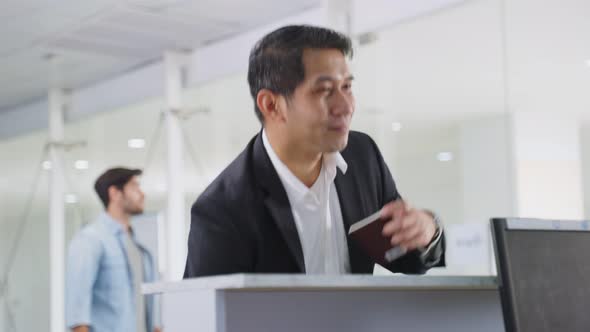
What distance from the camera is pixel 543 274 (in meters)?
1.45

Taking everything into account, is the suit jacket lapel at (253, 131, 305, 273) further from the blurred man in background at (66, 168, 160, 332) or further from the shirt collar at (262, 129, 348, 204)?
the blurred man in background at (66, 168, 160, 332)

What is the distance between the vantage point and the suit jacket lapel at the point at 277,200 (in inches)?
70.5

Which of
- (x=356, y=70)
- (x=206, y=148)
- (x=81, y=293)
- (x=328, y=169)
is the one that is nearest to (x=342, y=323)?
(x=328, y=169)

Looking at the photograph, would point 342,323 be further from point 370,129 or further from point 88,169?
point 88,169

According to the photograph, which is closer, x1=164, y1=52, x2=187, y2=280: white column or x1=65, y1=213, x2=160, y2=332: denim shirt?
x1=65, y1=213, x2=160, y2=332: denim shirt

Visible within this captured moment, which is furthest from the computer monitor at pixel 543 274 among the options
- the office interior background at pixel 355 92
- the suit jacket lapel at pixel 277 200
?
the office interior background at pixel 355 92

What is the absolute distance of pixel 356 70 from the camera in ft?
20.2

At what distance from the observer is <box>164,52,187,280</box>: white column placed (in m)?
7.64

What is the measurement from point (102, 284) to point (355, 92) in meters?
1.92

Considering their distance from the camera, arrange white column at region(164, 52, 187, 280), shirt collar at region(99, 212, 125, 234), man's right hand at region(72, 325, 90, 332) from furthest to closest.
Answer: white column at region(164, 52, 187, 280) < shirt collar at region(99, 212, 125, 234) < man's right hand at region(72, 325, 90, 332)

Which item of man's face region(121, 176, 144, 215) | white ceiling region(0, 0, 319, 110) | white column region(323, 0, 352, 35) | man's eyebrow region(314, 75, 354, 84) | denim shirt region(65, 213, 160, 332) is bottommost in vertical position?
denim shirt region(65, 213, 160, 332)

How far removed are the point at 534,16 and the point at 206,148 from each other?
3138mm

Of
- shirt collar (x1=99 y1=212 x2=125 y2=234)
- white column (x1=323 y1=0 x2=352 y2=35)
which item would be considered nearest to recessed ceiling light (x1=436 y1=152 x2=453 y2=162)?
white column (x1=323 y1=0 x2=352 y2=35)

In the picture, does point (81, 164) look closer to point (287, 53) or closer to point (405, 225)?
point (287, 53)
